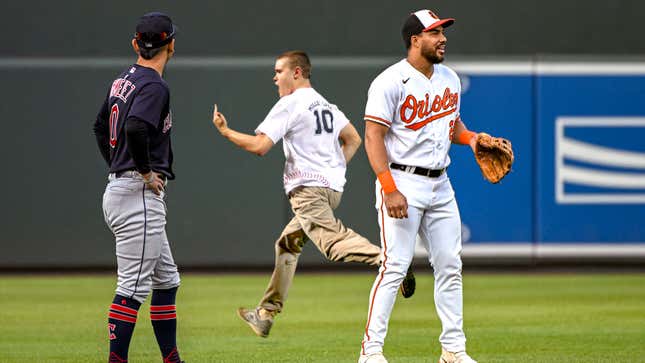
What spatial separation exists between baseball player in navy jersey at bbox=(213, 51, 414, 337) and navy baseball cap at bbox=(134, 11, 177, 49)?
6.18 ft

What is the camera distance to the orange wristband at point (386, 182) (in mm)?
6301

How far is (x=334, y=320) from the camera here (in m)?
9.39

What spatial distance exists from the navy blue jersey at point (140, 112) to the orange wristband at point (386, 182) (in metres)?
1.12

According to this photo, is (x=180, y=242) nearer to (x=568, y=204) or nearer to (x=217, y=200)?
(x=217, y=200)

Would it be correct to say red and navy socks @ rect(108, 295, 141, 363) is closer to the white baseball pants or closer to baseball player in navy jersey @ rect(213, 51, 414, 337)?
the white baseball pants

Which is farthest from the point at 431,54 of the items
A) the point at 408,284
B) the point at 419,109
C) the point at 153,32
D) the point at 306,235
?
the point at 306,235

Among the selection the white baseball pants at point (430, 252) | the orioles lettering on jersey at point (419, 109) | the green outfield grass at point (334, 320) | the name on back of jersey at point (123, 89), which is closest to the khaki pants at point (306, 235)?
the green outfield grass at point (334, 320)

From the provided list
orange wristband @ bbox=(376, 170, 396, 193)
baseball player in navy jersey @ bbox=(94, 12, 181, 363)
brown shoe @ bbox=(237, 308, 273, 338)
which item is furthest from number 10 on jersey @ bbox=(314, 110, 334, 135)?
baseball player in navy jersey @ bbox=(94, 12, 181, 363)

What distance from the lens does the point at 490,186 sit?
537 inches

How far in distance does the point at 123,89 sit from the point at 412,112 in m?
1.54

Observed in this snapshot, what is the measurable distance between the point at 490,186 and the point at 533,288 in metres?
2.04

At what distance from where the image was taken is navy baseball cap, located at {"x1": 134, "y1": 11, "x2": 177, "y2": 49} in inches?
244

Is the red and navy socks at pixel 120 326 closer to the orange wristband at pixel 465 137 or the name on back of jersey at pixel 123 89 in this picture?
the name on back of jersey at pixel 123 89

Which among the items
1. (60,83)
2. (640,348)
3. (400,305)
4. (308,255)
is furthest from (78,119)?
(640,348)
